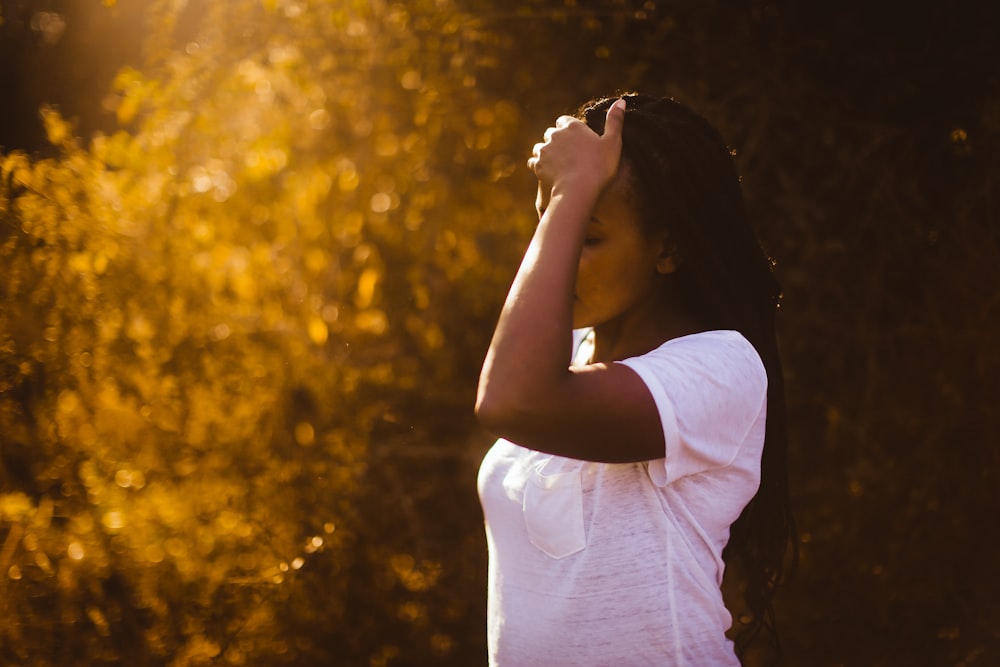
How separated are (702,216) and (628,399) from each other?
1.37 feet

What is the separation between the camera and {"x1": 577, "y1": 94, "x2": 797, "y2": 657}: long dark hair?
4.97ft

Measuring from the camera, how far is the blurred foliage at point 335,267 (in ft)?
9.06

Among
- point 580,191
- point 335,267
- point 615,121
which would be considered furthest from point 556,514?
point 335,267

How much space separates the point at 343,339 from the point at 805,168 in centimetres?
166

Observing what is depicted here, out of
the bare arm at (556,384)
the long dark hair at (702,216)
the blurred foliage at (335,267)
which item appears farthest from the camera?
the blurred foliage at (335,267)

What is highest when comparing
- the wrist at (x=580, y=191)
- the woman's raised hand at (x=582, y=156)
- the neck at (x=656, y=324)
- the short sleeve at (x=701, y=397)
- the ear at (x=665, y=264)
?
the woman's raised hand at (x=582, y=156)

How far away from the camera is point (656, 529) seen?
4.58 ft

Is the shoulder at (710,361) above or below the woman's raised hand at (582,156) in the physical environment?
below

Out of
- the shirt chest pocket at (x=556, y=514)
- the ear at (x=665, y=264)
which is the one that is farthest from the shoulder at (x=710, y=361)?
the shirt chest pocket at (x=556, y=514)

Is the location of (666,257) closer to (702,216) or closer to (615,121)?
(702,216)

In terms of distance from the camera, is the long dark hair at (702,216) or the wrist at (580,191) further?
the long dark hair at (702,216)

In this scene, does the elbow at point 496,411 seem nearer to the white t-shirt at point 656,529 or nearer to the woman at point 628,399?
the woman at point 628,399

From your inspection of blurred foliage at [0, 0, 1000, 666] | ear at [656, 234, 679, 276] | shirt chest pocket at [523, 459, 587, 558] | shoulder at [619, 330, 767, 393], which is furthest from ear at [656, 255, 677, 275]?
blurred foliage at [0, 0, 1000, 666]

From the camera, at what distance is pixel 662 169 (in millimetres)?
1519
